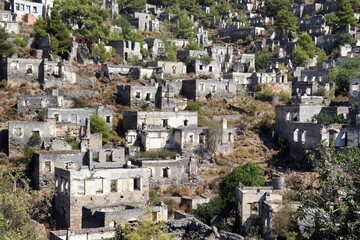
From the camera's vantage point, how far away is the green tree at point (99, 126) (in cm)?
4141

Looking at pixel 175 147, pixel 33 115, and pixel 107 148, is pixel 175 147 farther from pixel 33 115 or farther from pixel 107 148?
pixel 33 115

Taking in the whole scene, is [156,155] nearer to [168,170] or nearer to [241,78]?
[168,170]

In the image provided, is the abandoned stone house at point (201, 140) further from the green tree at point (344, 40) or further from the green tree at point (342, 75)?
the green tree at point (344, 40)

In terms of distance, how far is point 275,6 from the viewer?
92938mm

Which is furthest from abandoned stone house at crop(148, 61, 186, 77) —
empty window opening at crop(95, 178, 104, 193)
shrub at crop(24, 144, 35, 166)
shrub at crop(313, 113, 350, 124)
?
empty window opening at crop(95, 178, 104, 193)

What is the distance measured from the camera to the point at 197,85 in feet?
168

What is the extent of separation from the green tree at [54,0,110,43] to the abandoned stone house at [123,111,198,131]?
1747cm

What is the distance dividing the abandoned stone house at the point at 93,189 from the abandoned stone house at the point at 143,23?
140 ft

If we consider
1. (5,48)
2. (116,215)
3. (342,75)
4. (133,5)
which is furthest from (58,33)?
(116,215)

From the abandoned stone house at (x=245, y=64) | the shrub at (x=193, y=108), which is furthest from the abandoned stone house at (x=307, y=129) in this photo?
the abandoned stone house at (x=245, y=64)

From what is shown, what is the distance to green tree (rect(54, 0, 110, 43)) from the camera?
2340 inches

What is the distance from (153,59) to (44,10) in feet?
48.5

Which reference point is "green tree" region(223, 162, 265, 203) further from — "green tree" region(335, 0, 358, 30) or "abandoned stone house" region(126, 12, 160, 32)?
"green tree" region(335, 0, 358, 30)

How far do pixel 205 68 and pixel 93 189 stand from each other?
29.8 metres
